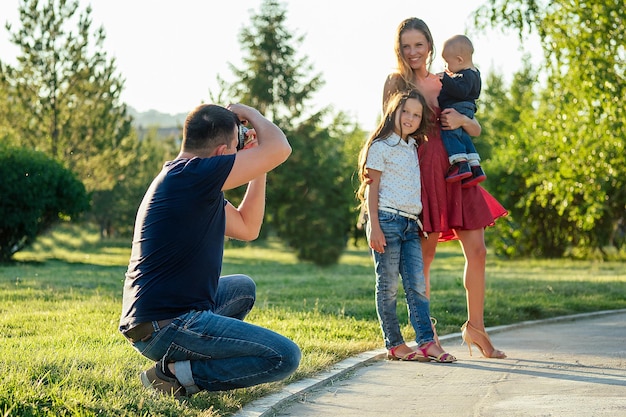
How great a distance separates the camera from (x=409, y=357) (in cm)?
657

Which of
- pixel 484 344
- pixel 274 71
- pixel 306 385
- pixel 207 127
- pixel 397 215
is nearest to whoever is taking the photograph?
pixel 207 127

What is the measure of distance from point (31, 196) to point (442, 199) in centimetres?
1521

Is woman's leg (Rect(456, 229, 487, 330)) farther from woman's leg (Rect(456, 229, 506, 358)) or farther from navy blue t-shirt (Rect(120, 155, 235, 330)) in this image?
navy blue t-shirt (Rect(120, 155, 235, 330))

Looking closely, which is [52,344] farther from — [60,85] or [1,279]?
[60,85]

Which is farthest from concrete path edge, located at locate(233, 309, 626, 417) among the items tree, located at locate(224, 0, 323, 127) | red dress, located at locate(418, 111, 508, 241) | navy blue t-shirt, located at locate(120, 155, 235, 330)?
tree, located at locate(224, 0, 323, 127)

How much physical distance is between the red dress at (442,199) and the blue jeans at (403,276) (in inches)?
6.5

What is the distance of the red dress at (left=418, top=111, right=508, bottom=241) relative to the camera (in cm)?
679

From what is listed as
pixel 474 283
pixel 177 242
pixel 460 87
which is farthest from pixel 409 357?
pixel 177 242

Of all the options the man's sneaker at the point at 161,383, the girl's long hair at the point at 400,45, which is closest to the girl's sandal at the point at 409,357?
the girl's long hair at the point at 400,45

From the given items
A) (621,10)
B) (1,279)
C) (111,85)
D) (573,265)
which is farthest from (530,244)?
(1,279)

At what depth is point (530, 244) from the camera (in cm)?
2714

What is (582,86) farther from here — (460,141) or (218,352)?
(218,352)

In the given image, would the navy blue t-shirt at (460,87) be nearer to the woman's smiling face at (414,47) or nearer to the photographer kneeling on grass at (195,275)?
the woman's smiling face at (414,47)

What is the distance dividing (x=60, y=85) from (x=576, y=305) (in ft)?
82.1
